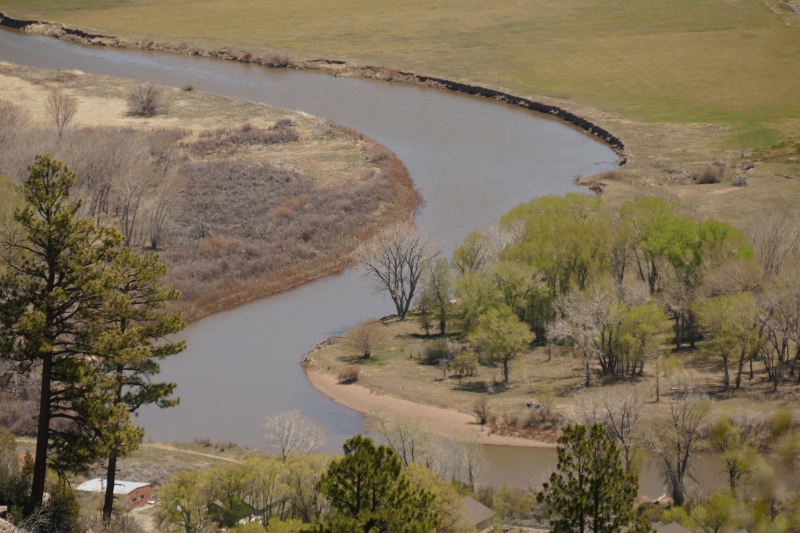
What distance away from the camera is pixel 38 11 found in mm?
177625

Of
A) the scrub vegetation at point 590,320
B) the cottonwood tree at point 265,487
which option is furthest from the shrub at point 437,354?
the cottonwood tree at point 265,487

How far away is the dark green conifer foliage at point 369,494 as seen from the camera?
72.9 ft

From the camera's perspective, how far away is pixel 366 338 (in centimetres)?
5991

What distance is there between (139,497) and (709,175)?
70697 millimetres

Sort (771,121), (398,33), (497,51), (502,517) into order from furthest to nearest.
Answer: (398,33)
(497,51)
(771,121)
(502,517)

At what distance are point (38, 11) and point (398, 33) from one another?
249 ft

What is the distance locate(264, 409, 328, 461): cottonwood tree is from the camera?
43.4 meters

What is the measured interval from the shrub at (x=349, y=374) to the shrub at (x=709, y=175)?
49931 mm

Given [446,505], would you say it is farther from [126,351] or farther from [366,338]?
[366,338]

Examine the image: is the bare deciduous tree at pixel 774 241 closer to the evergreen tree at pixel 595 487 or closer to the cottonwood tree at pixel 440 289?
the cottonwood tree at pixel 440 289

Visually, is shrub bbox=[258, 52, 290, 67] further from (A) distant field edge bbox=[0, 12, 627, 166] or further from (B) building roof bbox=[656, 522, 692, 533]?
(B) building roof bbox=[656, 522, 692, 533]

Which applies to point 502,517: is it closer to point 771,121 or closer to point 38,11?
point 771,121

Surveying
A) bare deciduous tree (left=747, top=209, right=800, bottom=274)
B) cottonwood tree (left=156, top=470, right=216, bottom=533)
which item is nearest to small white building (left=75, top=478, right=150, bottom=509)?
cottonwood tree (left=156, top=470, right=216, bottom=533)

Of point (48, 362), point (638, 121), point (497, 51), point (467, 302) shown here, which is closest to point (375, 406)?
point (467, 302)
